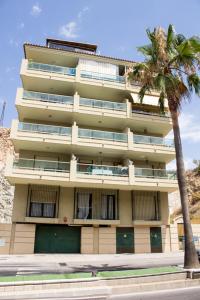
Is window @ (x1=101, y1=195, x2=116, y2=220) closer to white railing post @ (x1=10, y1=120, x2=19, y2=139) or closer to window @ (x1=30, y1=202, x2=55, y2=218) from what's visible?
window @ (x1=30, y1=202, x2=55, y2=218)

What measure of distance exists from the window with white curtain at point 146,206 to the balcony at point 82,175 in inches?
60.1

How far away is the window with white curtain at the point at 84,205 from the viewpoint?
24.6 m

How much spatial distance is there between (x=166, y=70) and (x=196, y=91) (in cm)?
224

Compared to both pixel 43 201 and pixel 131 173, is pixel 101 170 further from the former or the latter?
pixel 43 201

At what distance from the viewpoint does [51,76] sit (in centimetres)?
2550

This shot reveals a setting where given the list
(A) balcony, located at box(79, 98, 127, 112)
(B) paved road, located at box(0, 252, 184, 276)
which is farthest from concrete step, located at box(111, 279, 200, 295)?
(A) balcony, located at box(79, 98, 127, 112)

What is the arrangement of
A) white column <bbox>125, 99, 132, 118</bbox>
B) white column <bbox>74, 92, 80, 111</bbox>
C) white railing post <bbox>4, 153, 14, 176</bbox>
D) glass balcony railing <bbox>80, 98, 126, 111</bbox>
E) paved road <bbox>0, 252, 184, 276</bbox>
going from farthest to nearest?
white column <bbox>125, 99, 132, 118</bbox> → glass balcony railing <bbox>80, 98, 126, 111</bbox> → white column <bbox>74, 92, 80, 111</bbox> → white railing post <bbox>4, 153, 14, 176</bbox> → paved road <bbox>0, 252, 184, 276</bbox>

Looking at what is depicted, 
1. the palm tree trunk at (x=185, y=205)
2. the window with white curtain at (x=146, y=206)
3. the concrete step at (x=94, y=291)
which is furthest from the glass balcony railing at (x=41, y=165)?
the concrete step at (x=94, y=291)

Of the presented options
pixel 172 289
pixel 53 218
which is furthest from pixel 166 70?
pixel 53 218

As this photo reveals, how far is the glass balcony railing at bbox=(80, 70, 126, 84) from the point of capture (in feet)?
88.2

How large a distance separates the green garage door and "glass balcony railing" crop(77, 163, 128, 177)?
5.54m

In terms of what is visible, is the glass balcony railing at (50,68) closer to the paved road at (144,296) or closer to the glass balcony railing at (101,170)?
the glass balcony railing at (101,170)

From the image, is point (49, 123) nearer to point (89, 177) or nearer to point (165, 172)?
point (89, 177)

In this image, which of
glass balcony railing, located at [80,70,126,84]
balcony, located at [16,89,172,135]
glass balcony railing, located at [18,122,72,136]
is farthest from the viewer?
glass balcony railing, located at [80,70,126,84]
